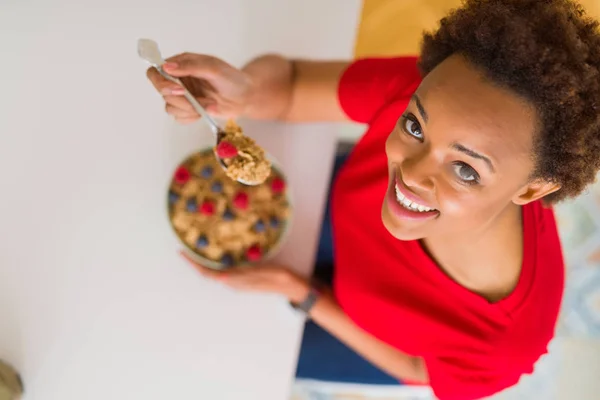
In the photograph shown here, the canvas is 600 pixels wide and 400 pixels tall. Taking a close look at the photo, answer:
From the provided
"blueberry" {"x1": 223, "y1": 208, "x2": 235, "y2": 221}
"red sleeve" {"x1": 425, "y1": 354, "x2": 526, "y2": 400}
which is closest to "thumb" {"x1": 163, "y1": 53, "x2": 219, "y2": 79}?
"blueberry" {"x1": 223, "y1": 208, "x2": 235, "y2": 221}

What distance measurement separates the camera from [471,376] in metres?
0.71

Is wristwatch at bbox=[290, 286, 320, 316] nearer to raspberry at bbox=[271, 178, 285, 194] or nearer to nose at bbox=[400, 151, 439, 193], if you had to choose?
raspberry at bbox=[271, 178, 285, 194]

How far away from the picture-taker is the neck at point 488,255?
2.11ft

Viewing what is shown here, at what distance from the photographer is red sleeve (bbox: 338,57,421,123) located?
69 cm

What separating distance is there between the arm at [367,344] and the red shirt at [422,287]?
3 centimetres

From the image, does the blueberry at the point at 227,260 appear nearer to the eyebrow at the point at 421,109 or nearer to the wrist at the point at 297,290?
the wrist at the point at 297,290

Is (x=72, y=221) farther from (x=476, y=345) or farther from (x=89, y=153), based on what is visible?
(x=476, y=345)

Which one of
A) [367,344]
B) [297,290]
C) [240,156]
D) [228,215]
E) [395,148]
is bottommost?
[367,344]

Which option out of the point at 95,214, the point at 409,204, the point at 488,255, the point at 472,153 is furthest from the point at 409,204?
the point at 95,214

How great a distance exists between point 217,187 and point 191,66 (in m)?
0.20

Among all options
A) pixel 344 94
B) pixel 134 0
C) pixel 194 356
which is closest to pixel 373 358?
pixel 194 356

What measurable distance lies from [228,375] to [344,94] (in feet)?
1.51

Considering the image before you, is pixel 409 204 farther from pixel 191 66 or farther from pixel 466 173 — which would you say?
pixel 191 66

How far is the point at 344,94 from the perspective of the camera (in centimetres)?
74
